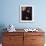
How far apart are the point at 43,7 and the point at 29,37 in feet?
3.89

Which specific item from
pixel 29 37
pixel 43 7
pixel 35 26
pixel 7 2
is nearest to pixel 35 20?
pixel 35 26

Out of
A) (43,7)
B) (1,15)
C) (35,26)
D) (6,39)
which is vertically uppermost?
(43,7)

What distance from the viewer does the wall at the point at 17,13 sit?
4.20 metres

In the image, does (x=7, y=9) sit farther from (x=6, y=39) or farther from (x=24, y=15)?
(x=6, y=39)

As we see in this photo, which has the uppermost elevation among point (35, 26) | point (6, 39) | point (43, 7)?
point (43, 7)

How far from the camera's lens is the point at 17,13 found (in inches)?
166

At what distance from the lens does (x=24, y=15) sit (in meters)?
4.22

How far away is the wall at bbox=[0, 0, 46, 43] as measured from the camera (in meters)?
4.20

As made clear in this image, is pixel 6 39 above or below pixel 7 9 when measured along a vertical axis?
below

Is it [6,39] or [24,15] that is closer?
[6,39]

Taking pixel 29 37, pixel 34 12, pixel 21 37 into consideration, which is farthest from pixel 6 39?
pixel 34 12

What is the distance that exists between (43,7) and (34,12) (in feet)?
1.12

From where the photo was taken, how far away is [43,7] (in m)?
4.24

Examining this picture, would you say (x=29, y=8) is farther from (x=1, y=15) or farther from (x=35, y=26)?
(x=1, y=15)
